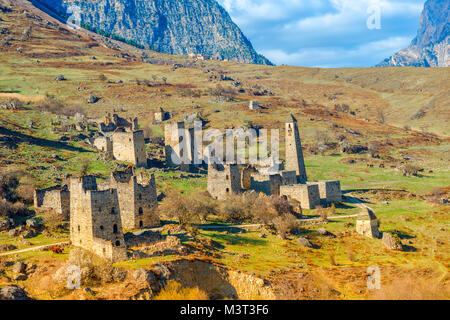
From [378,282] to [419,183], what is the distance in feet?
114

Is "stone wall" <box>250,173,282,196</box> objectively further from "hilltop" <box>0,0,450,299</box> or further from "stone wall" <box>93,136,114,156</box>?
"stone wall" <box>93,136,114,156</box>

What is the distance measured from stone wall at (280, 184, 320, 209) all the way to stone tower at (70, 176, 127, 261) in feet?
74.7

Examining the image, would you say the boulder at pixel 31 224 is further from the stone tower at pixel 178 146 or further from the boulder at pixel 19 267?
the stone tower at pixel 178 146

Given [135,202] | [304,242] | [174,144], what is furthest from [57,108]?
[304,242]

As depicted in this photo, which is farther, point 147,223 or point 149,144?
point 149,144

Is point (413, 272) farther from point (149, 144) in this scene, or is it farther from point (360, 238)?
point (149, 144)

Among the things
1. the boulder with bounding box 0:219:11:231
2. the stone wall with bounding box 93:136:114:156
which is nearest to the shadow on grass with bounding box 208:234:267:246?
the boulder with bounding box 0:219:11:231

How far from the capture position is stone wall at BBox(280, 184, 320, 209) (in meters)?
43.7

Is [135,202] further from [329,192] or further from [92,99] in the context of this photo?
[92,99]

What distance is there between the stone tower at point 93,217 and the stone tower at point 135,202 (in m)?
4.84

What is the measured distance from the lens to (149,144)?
61750 mm

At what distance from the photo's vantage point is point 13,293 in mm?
18516

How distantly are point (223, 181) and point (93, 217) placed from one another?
19247mm
